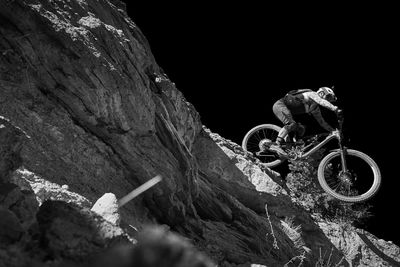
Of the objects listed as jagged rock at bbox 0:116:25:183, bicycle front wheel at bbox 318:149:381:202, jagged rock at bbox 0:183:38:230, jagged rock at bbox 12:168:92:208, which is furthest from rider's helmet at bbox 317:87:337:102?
jagged rock at bbox 0:183:38:230

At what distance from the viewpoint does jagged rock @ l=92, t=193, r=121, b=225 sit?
4509 millimetres

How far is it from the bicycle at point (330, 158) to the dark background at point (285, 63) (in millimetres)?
5199

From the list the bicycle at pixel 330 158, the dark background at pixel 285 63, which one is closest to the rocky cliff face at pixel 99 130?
the bicycle at pixel 330 158

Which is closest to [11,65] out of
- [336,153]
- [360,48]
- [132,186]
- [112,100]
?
[112,100]

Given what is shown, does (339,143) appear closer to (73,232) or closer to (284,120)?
(284,120)

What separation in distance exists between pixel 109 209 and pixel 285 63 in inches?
588

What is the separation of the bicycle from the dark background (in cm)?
520

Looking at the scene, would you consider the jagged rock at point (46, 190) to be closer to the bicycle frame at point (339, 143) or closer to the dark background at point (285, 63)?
the bicycle frame at point (339, 143)

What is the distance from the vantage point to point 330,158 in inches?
424

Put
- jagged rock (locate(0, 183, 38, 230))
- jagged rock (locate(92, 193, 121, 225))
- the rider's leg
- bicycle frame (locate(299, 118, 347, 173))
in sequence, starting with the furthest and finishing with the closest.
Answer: the rider's leg → bicycle frame (locate(299, 118, 347, 173)) → jagged rock (locate(92, 193, 121, 225)) → jagged rock (locate(0, 183, 38, 230))

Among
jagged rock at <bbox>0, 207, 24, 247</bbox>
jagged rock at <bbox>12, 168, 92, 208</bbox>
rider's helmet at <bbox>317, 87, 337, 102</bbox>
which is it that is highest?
rider's helmet at <bbox>317, 87, 337, 102</bbox>

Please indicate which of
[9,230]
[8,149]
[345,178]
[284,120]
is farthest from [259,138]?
[9,230]

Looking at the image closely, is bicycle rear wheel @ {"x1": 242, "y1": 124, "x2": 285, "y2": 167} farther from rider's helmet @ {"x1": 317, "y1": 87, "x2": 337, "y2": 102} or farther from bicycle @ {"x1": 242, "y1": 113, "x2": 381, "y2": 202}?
rider's helmet @ {"x1": 317, "y1": 87, "x2": 337, "y2": 102}

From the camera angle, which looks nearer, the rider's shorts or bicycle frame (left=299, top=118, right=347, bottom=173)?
bicycle frame (left=299, top=118, right=347, bottom=173)
